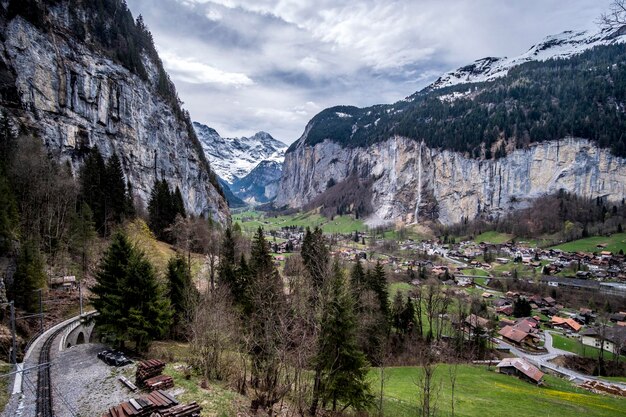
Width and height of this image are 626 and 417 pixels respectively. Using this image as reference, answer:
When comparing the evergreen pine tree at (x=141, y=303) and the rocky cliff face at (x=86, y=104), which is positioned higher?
the rocky cliff face at (x=86, y=104)

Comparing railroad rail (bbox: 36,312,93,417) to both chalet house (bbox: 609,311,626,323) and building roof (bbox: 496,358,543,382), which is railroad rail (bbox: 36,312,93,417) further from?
chalet house (bbox: 609,311,626,323)

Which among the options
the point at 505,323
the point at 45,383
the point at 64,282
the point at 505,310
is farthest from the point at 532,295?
the point at 45,383

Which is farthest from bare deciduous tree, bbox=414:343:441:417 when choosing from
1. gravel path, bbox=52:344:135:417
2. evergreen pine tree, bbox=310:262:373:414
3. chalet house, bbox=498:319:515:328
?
chalet house, bbox=498:319:515:328

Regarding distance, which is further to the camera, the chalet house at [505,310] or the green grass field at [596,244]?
the green grass field at [596,244]

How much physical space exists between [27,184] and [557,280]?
117557mm

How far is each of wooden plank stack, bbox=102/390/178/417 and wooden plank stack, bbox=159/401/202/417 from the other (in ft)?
1.24

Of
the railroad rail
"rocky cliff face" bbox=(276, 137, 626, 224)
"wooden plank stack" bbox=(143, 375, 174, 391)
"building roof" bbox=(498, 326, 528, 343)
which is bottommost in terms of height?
"building roof" bbox=(498, 326, 528, 343)

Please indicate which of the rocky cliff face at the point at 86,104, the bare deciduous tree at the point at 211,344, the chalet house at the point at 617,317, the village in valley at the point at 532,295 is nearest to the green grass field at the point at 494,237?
the village in valley at the point at 532,295

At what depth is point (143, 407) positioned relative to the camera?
48.9 ft

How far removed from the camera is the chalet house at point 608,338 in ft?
177

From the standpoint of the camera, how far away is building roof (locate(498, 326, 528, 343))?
6038 cm

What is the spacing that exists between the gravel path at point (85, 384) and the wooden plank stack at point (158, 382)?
2.91ft

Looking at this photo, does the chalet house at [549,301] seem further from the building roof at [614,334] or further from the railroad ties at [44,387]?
the railroad ties at [44,387]

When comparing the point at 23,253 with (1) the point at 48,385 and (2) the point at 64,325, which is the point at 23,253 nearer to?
(2) the point at 64,325
